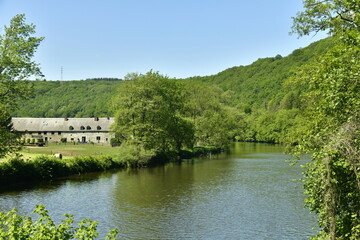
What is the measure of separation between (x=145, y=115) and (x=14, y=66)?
2791 cm

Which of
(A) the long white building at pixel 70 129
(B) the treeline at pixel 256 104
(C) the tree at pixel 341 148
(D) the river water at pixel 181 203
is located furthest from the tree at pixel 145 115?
(B) the treeline at pixel 256 104

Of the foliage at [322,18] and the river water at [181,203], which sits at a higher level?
the foliage at [322,18]

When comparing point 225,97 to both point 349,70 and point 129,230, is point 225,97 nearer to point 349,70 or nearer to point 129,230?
point 129,230

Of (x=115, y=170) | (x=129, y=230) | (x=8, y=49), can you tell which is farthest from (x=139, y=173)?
(x=129, y=230)

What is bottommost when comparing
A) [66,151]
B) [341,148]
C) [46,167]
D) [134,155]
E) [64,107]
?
[46,167]

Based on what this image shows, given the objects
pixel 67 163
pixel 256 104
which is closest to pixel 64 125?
pixel 67 163

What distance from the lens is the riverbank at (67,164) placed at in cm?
3656

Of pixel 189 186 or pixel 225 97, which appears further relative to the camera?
pixel 225 97

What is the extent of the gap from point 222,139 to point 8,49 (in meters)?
56.1

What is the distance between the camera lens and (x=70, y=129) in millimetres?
95250

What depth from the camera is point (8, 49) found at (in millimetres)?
30922

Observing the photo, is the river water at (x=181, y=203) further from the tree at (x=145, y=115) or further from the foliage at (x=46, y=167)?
the tree at (x=145, y=115)

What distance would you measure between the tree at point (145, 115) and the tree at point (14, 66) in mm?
23563

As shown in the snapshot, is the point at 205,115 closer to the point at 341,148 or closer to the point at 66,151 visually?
the point at 66,151
